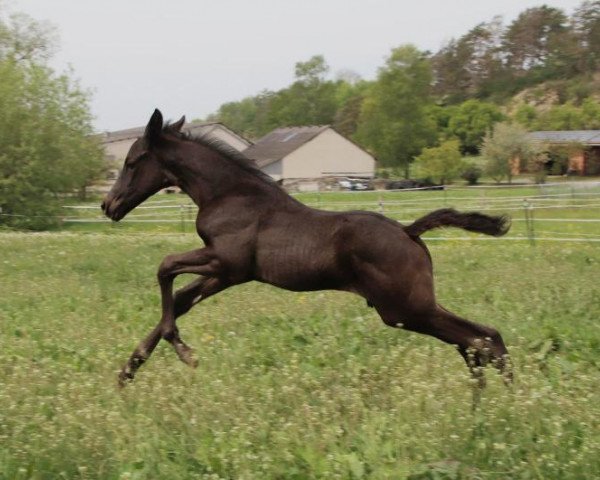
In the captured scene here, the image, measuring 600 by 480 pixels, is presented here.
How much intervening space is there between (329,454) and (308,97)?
107 meters

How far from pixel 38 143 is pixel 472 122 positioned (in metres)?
64.4

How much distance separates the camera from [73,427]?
15.8 ft

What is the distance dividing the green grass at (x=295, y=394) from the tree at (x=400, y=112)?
69.3 metres

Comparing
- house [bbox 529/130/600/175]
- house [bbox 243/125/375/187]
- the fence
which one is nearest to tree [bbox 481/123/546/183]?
house [bbox 529/130/600/175]

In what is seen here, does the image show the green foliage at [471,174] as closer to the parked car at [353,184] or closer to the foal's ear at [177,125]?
the parked car at [353,184]

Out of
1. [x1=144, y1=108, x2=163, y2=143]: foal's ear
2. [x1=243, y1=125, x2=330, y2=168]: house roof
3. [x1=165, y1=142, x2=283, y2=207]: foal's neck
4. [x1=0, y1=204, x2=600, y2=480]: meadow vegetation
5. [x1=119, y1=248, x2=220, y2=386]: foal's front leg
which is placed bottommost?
[x1=0, y1=204, x2=600, y2=480]: meadow vegetation

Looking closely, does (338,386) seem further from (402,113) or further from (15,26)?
(402,113)

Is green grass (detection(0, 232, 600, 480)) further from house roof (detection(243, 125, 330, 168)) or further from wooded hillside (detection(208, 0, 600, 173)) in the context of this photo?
wooded hillside (detection(208, 0, 600, 173))

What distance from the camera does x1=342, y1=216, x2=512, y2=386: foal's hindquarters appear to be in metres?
5.91

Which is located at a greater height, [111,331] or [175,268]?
[175,268]

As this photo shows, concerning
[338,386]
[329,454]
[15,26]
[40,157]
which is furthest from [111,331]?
[15,26]

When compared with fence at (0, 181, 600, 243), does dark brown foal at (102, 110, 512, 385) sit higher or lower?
higher

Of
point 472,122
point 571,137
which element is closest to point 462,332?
point 571,137

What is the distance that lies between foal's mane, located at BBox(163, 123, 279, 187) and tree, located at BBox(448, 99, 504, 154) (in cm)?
8201
